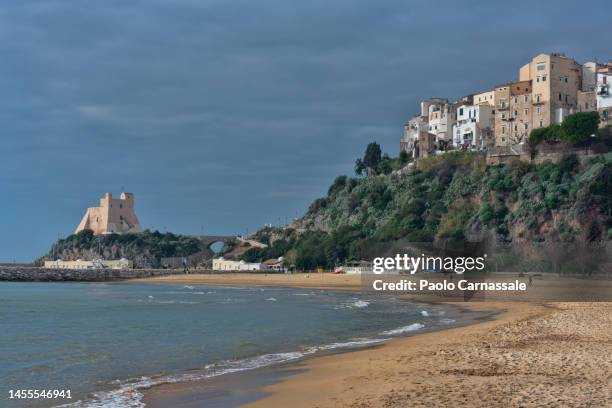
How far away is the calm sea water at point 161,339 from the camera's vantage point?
15.2 m

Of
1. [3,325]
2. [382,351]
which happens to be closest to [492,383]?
[382,351]

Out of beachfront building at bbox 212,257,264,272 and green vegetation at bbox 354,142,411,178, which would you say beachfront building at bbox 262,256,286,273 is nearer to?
beachfront building at bbox 212,257,264,272

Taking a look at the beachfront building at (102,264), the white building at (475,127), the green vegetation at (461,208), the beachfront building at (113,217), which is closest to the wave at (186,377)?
the green vegetation at (461,208)

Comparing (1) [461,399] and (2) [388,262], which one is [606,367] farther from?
(2) [388,262]

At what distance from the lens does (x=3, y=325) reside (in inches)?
1162

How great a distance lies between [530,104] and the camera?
80.3 meters

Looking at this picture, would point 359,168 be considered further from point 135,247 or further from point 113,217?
point 113,217

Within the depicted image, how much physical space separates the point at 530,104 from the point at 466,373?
72.5 meters

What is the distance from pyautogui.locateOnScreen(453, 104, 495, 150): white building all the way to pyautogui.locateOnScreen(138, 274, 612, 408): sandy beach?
217ft

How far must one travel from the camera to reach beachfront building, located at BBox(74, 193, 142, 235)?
490 feet

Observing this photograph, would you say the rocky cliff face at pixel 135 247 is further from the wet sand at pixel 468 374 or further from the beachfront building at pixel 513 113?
the wet sand at pixel 468 374

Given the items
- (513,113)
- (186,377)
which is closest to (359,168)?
(513,113)

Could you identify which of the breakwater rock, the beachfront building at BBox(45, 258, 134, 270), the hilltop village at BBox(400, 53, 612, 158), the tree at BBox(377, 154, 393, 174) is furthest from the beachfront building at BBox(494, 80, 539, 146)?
the beachfront building at BBox(45, 258, 134, 270)

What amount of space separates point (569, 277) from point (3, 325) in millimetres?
Result: 41965
